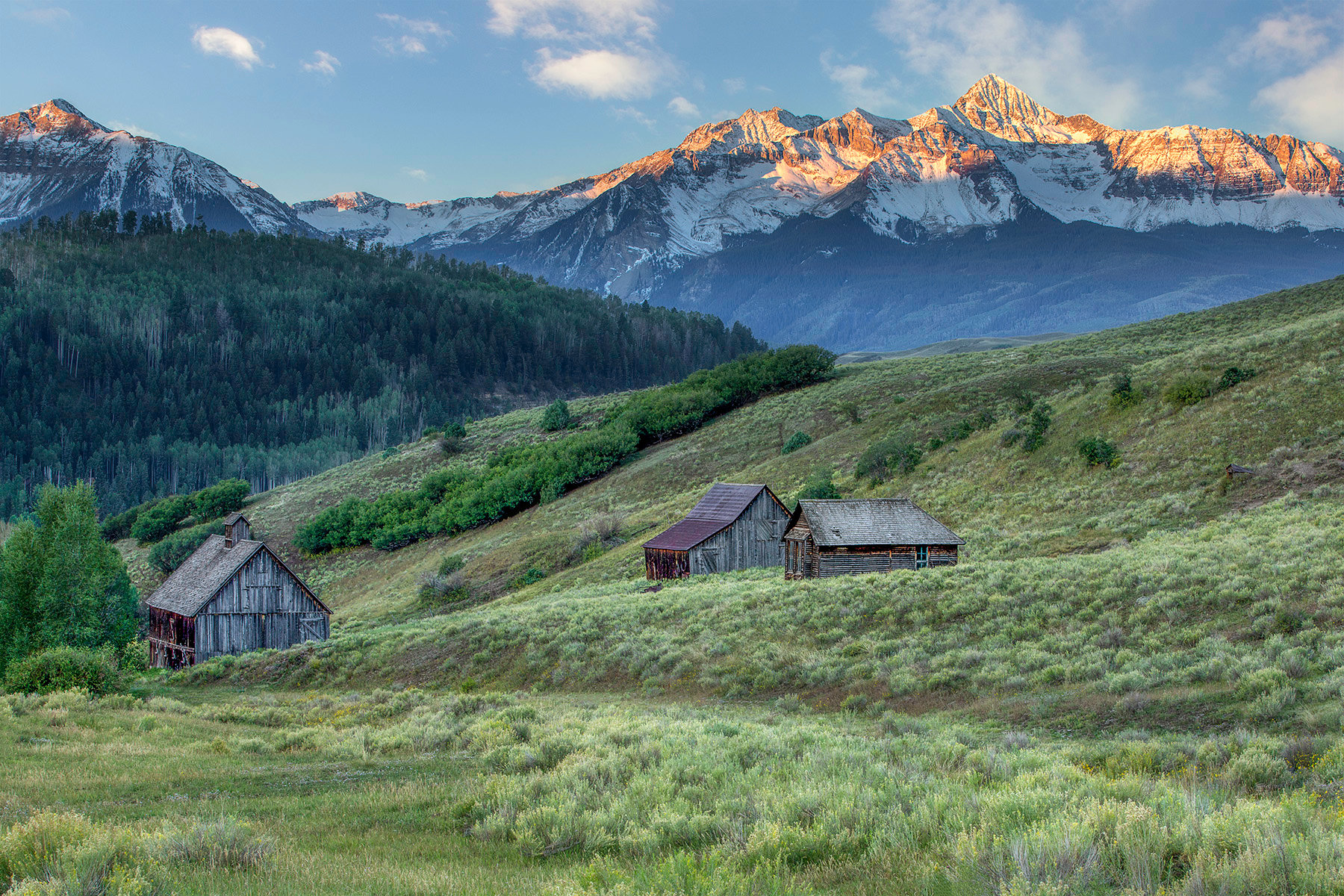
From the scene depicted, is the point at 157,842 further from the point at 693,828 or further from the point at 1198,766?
the point at 1198,766

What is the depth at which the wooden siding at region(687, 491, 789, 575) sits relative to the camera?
141 ft

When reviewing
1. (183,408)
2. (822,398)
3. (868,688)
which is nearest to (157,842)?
(868,688)

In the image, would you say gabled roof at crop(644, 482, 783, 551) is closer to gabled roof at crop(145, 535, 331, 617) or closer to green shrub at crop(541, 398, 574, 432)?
gabled roof at crop(145, 535, 331, 617)

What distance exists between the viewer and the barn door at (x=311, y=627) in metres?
43.3

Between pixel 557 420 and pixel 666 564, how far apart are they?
58.9 meters

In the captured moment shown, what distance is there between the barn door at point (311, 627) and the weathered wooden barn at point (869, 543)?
A: 25.1 meters

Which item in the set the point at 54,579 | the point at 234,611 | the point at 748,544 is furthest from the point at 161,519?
the point at 748,544

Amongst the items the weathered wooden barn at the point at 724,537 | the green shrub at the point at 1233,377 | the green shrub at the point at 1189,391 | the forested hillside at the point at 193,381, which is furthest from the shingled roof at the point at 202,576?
the forested hillside at the point at 193,381

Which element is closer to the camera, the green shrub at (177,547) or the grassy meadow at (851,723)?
the grassy meadow at (851,723)

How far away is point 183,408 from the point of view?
167875 mm

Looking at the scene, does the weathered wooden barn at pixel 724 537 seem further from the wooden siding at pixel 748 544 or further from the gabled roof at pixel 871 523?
the gabled roof at pixel 871 523

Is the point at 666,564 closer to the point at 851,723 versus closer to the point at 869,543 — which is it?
the point at 869,543

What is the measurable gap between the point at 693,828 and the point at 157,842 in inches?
176

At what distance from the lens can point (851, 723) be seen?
1614 cm
